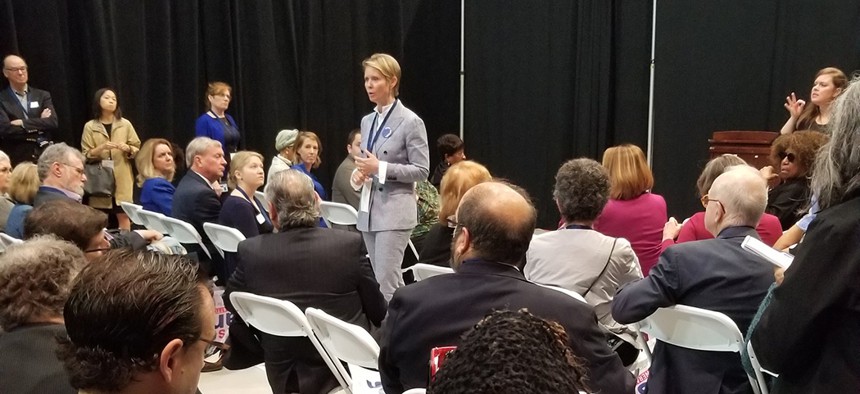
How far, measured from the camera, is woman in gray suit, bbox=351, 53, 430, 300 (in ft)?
12.4

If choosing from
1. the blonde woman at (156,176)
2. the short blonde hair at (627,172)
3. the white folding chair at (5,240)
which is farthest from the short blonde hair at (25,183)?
the short blonde hair at (627,172)

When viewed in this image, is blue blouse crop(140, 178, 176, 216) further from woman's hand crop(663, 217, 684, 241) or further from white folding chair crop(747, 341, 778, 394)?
white folding chair crop(747, 341, 778, 394)

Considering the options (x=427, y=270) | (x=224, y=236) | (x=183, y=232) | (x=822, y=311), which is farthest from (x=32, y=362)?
(x=183, y=232)

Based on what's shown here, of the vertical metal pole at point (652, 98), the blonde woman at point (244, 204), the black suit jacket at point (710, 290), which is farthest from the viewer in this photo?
the vertical metal pole at point (652, 98)

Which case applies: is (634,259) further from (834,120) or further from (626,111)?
(626,111)

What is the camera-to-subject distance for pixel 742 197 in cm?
224

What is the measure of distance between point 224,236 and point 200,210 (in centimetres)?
48

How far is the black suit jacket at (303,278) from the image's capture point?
2639mm

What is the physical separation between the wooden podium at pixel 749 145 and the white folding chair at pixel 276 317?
13.9 feet

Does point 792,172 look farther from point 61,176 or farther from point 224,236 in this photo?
point 61,176

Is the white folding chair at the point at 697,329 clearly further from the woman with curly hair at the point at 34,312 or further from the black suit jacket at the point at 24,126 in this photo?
the black suit jacket at the point at 24,126

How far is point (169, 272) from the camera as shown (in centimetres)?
120

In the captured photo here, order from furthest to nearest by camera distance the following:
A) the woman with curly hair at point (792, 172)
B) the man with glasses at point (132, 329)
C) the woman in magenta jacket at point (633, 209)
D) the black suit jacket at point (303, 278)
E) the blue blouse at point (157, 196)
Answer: the blue blouse at point (157, 196) → the woman with curly hair at point (792, 172) → the woman in magenta jacket at point (633, 209) → the black suit jacket at point (303, 278) → the man with glasses at point (132, 329)

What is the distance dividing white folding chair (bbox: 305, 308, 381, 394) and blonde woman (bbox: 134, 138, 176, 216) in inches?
94.6
